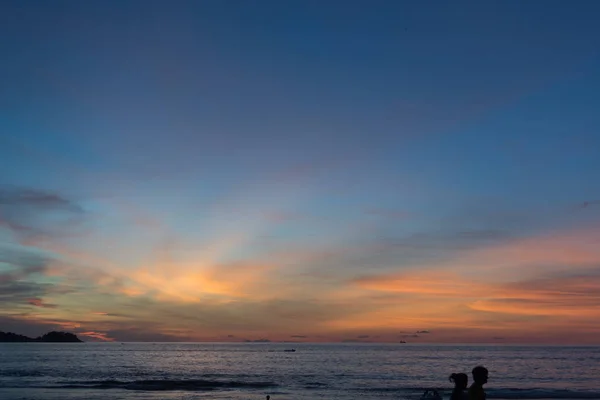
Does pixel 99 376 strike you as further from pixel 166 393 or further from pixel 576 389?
pixel 576 389

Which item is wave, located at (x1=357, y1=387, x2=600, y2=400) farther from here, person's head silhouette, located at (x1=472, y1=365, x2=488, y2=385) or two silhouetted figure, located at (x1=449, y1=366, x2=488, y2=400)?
person's head silhouette, located at (x1=472, y1=365, x2=488, y2=385)

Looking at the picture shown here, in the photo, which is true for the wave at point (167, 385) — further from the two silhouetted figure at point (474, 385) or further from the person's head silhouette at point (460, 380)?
the person's head silhouette at point (460, 380)

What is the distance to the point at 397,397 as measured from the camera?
44000 millimetres

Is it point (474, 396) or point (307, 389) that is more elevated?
point (474, 396)

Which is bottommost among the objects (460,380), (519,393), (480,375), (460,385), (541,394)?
(519,393)

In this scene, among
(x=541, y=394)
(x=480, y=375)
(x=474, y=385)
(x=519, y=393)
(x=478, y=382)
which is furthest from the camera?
(x=519, y=393)

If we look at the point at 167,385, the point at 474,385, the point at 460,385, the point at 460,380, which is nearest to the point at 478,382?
the point at 474,385

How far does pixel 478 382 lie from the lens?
9.27 m

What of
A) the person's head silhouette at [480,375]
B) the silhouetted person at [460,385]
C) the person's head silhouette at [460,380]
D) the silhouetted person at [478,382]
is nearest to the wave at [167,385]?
the silhouetted person at [460,385]

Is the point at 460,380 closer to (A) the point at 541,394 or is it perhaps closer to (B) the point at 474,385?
(B) the point at 474,385

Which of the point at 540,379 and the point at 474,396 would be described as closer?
the point at 474,396

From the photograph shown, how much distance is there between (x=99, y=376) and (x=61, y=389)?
17.8 m

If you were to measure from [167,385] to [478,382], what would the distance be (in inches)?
2010

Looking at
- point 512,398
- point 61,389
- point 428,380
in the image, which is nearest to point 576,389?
point 512,398
